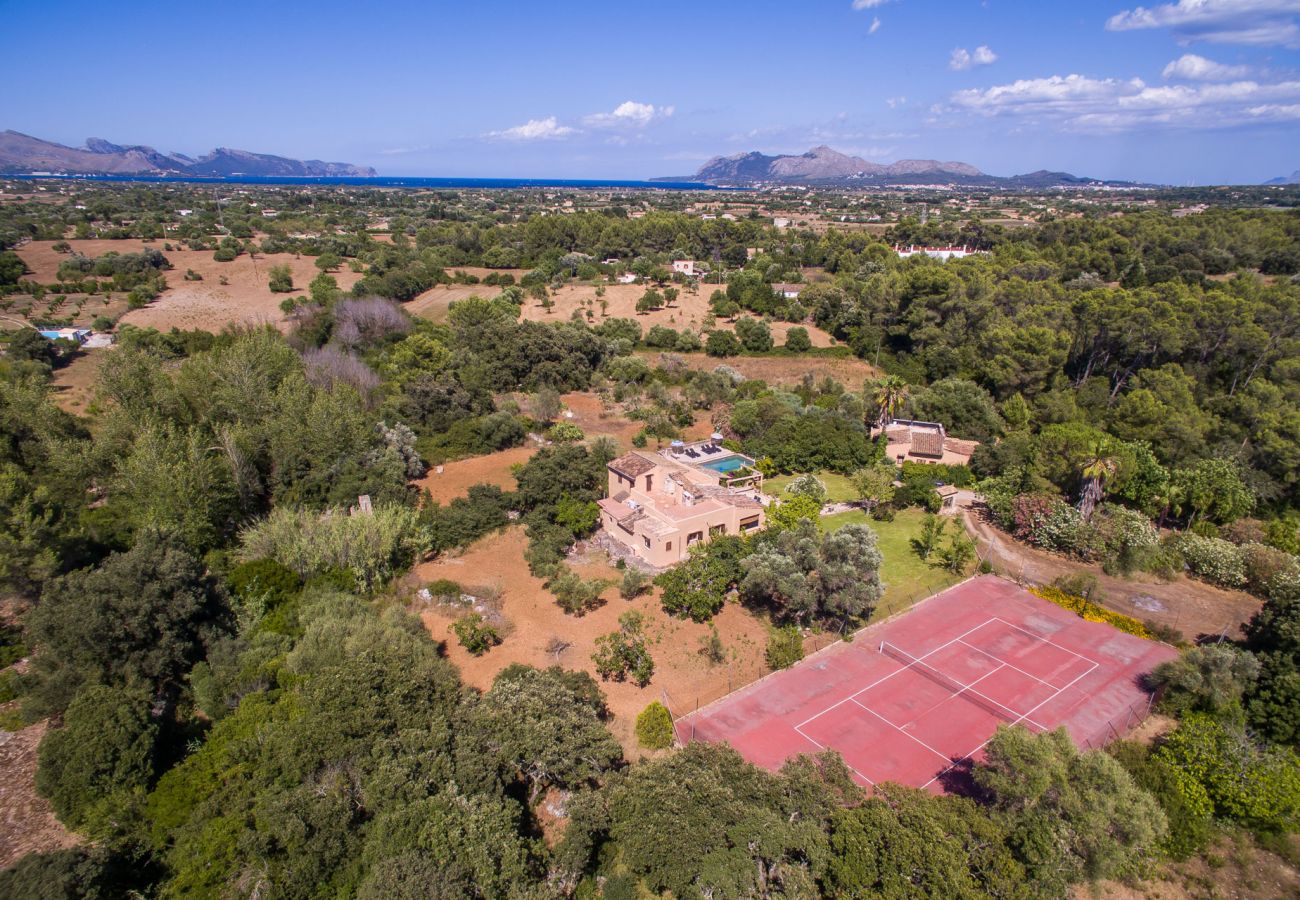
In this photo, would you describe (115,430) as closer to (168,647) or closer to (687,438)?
(168,647)

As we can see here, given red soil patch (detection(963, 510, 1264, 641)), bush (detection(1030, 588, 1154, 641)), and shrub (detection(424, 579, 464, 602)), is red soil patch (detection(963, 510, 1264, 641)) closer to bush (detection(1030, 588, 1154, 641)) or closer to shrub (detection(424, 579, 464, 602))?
bush (detection(1030, 588, 1154, 641))

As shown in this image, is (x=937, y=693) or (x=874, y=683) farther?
(x=874, y=683)

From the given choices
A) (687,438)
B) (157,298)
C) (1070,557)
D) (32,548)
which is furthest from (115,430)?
(157,298)

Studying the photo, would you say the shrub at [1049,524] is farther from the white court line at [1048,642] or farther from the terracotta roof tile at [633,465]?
the terracotta roof tile at [633,465]

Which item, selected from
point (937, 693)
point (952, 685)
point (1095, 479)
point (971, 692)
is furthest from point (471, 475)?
point (1095, 479)

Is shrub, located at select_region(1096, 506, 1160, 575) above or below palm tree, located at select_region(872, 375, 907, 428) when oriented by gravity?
below

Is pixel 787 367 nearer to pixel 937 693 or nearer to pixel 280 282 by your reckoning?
pixel 937 693

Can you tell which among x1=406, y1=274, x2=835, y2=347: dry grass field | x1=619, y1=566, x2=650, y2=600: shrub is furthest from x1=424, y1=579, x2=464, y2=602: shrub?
x1=406, y1=274, x2=835, y2=347: dry grass field
